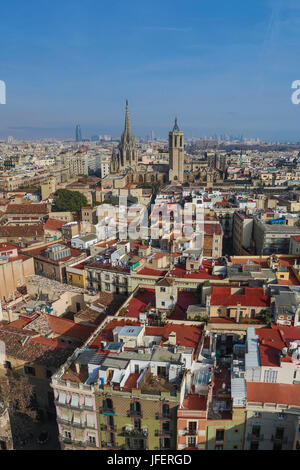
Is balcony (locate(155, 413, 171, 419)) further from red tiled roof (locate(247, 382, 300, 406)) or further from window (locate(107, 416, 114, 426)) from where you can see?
red tiled roof (locate(247, 382, 300, 406))

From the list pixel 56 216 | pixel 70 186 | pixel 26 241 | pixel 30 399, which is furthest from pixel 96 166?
pixel 30 399

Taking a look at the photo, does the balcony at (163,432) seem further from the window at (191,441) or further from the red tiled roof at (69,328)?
the red tiled roof at (69,328)

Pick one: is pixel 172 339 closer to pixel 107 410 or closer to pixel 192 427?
pixel 192 427

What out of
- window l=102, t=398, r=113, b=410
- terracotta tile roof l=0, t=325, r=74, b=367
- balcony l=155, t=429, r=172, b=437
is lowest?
balcony l=155, t=429, r=172, b=437

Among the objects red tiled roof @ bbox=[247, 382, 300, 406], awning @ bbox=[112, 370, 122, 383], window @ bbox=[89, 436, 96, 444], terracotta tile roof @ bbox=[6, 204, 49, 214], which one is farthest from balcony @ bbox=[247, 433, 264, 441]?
terracotta tile roof @ bbox=[6, 204, 49, 214]

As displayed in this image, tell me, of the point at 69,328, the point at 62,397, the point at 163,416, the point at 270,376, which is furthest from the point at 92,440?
the point at 270,376

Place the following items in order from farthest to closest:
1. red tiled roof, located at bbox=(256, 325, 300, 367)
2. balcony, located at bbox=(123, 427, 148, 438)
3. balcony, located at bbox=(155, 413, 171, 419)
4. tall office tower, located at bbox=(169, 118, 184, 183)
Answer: tall office tower, located at bbox=(169, 118, 184, 183) → red tiled roof, located at bbox=(256, 325, 300, 367) → balcony, located at bbox=(123, 427, 148, 438) → balcony, located at bbox=(155, 413, 171, 419)

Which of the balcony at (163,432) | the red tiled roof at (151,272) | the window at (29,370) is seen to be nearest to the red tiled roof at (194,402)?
the balcony at (163,432)
